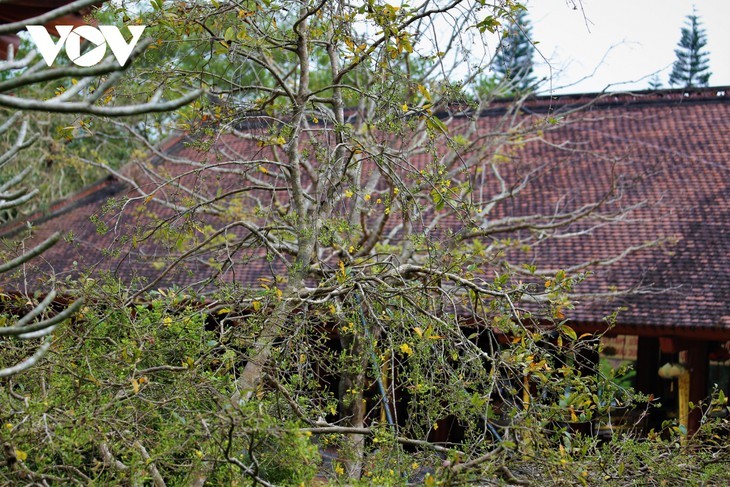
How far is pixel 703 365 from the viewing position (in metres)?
10.2

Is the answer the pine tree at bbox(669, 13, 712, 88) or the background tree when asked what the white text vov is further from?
the pine tree at bbox(669, 13, 712, 88)

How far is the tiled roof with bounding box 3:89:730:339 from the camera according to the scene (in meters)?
10.1

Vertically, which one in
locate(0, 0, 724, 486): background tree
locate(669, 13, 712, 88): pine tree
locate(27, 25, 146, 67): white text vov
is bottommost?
locate(669, 13, 712, 88): pine tree

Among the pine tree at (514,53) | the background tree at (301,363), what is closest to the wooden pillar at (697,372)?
the pine tree at (514,53)

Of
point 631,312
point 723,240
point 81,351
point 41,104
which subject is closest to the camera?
point 41,104

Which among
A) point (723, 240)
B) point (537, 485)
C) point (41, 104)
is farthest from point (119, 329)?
point (723, 240)

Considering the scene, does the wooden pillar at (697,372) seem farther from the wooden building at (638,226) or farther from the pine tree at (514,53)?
the pine tree at (514,53)

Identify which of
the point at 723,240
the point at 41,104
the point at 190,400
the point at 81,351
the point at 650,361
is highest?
the point at 41,104

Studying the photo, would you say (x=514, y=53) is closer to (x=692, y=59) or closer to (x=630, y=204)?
(x=630, y=204)

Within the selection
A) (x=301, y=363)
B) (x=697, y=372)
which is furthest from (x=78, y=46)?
(x=697, y=372)

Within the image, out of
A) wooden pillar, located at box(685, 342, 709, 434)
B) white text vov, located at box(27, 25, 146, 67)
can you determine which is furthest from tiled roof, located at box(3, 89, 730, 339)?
white text vov, located at box(27, 25, 146, 67)

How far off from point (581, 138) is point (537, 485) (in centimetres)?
1099

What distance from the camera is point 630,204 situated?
477 inches

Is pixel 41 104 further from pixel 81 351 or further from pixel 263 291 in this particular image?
pixel 263 291
